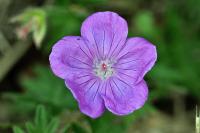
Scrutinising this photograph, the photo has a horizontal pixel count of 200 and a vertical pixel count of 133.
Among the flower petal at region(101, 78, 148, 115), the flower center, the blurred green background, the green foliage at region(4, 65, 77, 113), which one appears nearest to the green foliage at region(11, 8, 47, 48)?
the blurred green background

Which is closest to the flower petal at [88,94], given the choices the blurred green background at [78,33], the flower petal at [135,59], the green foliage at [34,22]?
the flower petal at [135,59]

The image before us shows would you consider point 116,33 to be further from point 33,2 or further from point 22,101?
point 33,2

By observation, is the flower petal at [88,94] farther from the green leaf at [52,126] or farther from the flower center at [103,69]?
the green leaf at [52,126]

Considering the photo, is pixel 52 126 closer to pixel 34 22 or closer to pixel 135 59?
pixel 135 59

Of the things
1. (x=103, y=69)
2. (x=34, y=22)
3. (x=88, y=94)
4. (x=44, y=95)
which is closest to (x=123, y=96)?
(x=88, y=94)

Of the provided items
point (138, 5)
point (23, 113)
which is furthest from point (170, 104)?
point (23, 113)

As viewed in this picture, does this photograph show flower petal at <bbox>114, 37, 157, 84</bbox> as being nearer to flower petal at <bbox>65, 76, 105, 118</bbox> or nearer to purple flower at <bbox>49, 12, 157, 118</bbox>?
purple flower at <bbox>49, 12, 157, 118</bbox>
